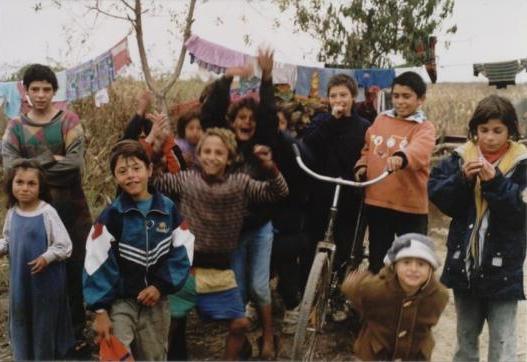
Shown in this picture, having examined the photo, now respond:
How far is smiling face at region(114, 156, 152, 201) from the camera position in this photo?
2.78 metres

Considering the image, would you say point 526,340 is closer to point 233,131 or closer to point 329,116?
point 329,116

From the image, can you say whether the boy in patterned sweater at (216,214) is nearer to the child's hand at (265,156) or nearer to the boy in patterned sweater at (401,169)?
the child's hand at (265,156)

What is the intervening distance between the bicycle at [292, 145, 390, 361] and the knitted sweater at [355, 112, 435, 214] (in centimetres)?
33

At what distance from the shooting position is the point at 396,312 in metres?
2.56

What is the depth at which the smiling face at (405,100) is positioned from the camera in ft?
11.3

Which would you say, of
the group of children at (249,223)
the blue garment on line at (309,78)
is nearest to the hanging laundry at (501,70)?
the blue garment on line at (309,78)

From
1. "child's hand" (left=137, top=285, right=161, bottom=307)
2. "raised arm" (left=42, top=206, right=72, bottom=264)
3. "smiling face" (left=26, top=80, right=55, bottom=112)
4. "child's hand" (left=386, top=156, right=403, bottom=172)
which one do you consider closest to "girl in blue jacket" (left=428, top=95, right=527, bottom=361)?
"child's hand" (left=386, top=156, right=403, bottom=172)

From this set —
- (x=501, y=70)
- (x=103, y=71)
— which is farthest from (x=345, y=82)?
(x=501, y=70)

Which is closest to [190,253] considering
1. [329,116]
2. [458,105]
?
[329,116]

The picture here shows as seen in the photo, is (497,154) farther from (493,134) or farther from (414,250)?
(414,250)

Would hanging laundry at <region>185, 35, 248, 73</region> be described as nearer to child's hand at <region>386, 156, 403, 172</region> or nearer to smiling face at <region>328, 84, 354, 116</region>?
smiling face at <region>328, 84, 354, 116</region>

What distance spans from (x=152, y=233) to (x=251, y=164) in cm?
83

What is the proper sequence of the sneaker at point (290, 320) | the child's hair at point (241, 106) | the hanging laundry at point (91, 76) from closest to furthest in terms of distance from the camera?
the child's hair at point (241, 106)
the sneaker at point (290, 320)
the hanging laundry at point (91, 76)

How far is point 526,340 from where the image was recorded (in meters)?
4.29
